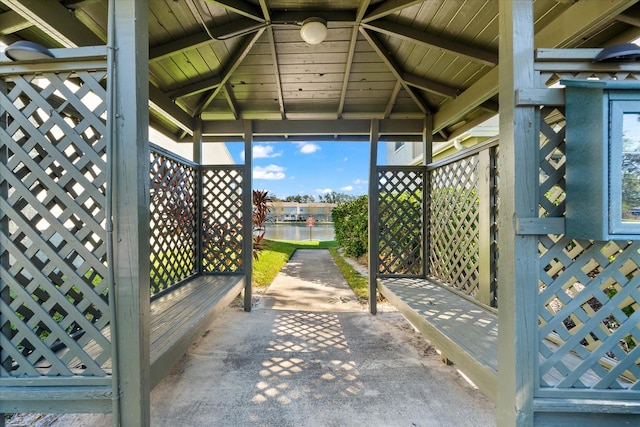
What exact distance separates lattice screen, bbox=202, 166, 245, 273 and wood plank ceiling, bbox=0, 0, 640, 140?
0.69m

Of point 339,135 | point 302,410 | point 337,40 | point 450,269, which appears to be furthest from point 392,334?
point 337,40

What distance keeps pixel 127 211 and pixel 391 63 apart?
303 centimetres

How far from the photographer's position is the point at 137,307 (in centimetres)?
144

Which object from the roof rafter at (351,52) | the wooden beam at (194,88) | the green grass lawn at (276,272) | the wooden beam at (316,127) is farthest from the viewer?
the green grass lawn at (276,272)

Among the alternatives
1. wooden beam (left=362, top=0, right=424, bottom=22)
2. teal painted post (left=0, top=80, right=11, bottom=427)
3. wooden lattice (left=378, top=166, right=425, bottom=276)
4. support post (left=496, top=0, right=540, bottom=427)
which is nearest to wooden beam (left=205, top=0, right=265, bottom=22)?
wooden beam (left=362, top=0, right=424, bottom=22)

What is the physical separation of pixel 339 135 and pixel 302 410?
11.9 ft

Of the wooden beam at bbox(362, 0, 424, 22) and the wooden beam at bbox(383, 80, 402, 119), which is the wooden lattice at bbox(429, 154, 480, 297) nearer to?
the wooden beam at bbox(383, 80, 402, 119)

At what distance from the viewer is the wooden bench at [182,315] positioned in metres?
1.71

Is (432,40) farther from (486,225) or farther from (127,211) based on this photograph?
(127,211)

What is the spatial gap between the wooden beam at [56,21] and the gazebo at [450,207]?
12 millimetres

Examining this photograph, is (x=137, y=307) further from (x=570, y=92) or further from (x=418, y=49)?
(x=418, y=49)

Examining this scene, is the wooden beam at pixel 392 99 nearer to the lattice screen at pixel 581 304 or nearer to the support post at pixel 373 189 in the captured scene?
the support post at pixel 373 189

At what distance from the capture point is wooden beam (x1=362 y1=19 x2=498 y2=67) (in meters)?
2.62

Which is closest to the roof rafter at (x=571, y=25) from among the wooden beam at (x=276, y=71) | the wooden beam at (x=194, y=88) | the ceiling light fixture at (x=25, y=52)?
the wooden beam at (x=276, y=71)
